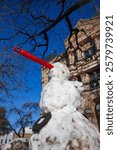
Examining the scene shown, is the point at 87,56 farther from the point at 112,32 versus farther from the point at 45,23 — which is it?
the point at 112,32

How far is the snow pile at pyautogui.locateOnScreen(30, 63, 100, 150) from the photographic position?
9.05ft

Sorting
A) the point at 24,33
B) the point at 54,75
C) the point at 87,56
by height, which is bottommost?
the point at 54,75

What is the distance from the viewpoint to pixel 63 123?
2.88 meters

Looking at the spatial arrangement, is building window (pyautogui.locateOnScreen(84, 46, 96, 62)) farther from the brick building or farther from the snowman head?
the snowman head

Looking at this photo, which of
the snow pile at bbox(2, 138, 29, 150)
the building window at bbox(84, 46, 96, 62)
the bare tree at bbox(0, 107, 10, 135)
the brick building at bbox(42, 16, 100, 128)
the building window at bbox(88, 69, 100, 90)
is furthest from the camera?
the bare tree at bbox(0, 107, 10, 135)

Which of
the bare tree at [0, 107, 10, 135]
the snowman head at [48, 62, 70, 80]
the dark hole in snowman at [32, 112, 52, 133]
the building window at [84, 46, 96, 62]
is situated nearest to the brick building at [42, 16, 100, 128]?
the building window at [84, 46, 96, 62]

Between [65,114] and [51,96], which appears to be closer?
[65,114]

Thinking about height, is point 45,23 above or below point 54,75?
above

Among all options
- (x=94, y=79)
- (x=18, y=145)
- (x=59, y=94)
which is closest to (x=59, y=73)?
(x=59, y=94)

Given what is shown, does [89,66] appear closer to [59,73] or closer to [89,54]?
[89,54]

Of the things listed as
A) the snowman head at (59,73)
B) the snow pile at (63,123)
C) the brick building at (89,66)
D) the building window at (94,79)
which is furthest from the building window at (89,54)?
the snow pile at (63,123)

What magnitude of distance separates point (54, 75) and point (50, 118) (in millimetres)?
757

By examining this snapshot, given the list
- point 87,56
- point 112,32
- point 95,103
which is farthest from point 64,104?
point 87,56

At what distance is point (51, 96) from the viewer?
10.7 ft
